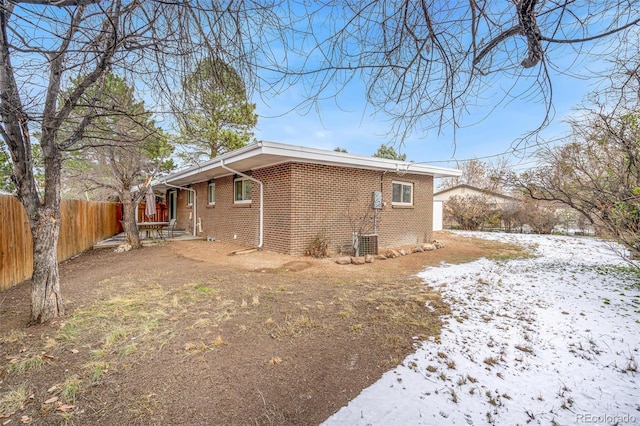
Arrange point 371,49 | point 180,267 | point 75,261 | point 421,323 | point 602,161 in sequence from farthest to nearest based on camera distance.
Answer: point 75,261 → point 180,267 → point 602,161 → point 421,323 → point 371,49

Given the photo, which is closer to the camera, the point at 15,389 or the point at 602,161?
the point at 15,389

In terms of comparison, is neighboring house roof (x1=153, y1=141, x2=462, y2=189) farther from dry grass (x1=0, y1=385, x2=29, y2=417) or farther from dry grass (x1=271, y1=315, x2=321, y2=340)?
dry grass (x1=0, y1=385, x2=29, y2=417)

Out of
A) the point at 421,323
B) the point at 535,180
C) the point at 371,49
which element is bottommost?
the point at 421,323

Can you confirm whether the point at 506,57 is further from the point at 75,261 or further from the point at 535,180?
the point at 75,261

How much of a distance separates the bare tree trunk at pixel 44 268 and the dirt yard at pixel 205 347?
0.60ft

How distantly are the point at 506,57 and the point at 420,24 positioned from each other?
2.19 feet

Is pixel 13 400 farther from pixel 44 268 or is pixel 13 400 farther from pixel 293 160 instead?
pixel 293 160

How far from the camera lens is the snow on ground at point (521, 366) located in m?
2.02

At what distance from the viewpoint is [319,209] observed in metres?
8.14

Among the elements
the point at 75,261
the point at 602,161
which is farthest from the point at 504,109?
the point at 75,261

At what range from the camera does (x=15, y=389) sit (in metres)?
2.11

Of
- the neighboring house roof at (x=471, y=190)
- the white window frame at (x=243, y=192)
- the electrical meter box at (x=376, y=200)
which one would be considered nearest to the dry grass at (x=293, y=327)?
the electrical meter box at (x=376, y=200)

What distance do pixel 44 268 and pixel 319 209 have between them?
5.88 meters

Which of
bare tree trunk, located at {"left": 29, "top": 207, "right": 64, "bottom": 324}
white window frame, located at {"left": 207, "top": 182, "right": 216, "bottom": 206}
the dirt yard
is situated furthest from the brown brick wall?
bare tree trunk, located at {"left": 29, "top": 207, "right": 64, "bottom": 324}
